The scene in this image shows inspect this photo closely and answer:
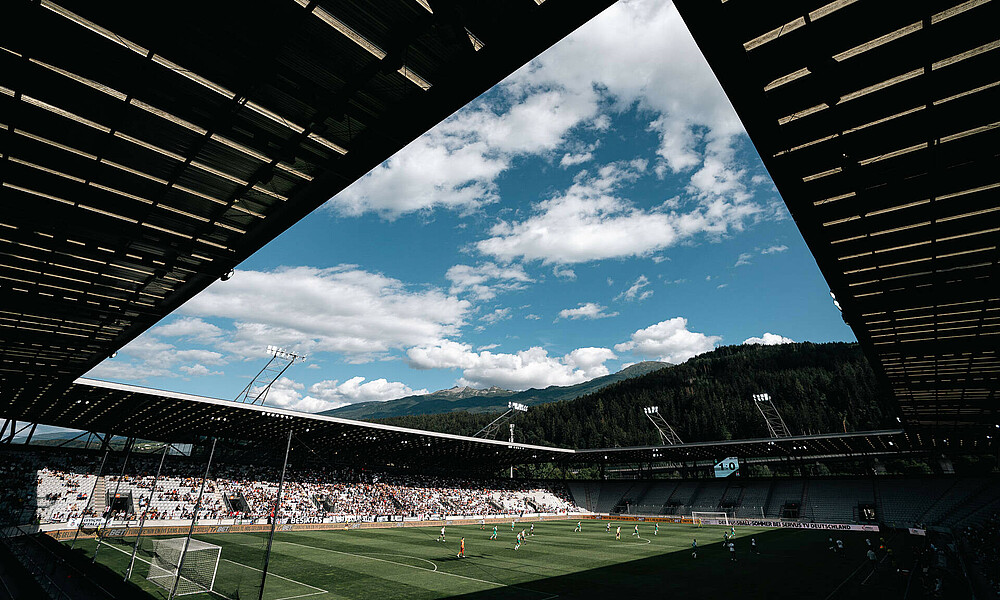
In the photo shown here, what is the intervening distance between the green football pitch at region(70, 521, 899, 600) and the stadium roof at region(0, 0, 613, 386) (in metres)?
17.5

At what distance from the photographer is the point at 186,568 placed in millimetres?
22125

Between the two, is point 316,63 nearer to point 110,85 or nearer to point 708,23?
point 110,85

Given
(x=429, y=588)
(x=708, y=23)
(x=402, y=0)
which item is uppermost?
(x=402, y=0)

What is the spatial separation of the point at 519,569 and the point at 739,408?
145399mm

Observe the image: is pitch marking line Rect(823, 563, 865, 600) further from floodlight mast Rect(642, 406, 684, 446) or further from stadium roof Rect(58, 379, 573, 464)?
stadium roof Rect(58, 379, 573, 464)

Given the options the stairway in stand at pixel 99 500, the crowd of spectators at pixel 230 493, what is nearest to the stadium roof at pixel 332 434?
the crowd of spectators at pixel 230 493

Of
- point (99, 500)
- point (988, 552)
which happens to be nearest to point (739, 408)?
point (988, 552)

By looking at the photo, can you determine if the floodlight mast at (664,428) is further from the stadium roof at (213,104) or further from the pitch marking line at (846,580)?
the stadium roof at (213,104)

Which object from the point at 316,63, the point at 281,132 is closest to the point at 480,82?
the point at 316,63

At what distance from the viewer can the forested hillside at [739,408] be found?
431 ft

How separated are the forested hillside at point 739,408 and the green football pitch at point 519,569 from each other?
107 m

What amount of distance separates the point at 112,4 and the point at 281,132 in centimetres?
260

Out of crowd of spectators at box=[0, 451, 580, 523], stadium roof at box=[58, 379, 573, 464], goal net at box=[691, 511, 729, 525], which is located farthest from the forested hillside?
stadium roof at box=[58, 379, 573, 464]

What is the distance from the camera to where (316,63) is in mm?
6430
